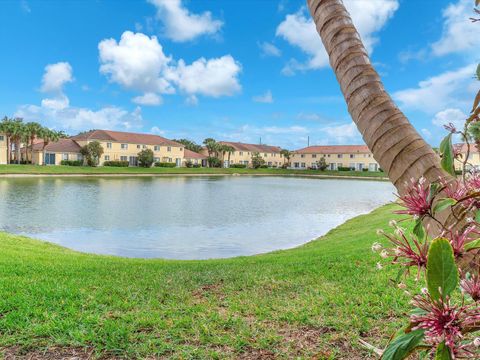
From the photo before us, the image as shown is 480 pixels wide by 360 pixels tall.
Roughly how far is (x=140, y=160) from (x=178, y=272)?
58623mm

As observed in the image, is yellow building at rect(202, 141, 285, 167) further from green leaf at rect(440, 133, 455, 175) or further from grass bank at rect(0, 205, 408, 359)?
green leaf at rect(440, 133, 455, 175)

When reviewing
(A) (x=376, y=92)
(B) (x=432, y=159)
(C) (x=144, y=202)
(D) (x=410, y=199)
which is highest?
(A) (x=376, y=92)

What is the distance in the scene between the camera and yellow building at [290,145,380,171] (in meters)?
77.4

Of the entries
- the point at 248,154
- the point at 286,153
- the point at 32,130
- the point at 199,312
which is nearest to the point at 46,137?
the point at 32,130

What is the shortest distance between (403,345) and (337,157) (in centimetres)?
8302

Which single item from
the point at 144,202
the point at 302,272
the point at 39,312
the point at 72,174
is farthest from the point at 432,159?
the point at 72,174

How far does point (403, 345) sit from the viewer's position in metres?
0.89

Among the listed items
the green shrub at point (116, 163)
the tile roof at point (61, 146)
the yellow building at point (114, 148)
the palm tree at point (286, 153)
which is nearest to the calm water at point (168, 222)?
the yellow building at point (114, 148)

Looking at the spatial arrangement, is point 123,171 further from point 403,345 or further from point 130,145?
point 403,345

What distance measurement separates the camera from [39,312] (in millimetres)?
3701

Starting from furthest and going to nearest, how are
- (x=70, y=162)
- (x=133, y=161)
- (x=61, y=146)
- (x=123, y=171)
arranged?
1. (x=133, y=161)
2. (x=61, y=146)
3. (x=70, y=162)
4. (x=123, y=171)

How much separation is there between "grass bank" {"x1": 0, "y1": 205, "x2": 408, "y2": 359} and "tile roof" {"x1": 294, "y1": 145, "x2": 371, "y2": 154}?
73.9m

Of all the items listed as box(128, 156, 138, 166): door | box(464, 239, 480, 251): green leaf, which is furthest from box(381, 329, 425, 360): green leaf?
box(128, 156, 138, 166): door

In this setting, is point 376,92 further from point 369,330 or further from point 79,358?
point 79,358
